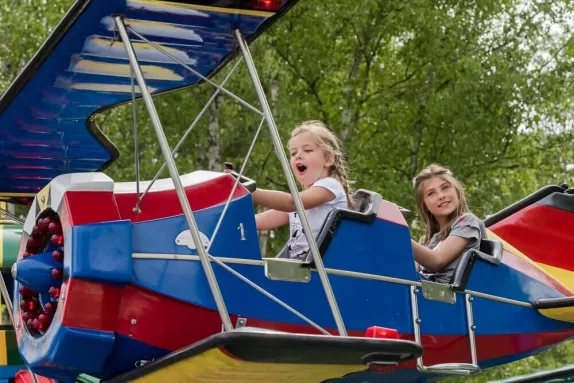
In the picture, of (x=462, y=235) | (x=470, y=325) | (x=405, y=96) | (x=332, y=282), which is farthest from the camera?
(x=405, y=96)

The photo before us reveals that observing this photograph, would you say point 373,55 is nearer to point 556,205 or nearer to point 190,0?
point 556,205

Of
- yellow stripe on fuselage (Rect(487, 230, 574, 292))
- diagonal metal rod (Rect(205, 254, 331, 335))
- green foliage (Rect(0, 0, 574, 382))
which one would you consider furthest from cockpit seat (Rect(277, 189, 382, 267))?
green foliage (Rect(0, 0, 574, 382))

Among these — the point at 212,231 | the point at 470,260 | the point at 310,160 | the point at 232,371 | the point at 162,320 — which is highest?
the point at 310,160

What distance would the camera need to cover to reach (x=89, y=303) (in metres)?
4.11

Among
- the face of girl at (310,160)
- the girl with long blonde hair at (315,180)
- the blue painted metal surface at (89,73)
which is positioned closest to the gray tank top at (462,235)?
the girl with long blonde hair at (315,180)

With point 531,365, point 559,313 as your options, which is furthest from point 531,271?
point 531,365

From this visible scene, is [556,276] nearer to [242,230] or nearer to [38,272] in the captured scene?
[242,230]

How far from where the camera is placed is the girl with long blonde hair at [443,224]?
18.8ft

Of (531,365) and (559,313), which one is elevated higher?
(531,365)

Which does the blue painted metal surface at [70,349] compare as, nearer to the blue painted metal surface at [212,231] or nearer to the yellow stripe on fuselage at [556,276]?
the blue painted metal surface at [212,231]

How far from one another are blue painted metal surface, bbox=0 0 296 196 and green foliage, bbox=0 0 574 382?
7.84 meters

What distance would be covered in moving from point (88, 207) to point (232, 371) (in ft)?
2.99

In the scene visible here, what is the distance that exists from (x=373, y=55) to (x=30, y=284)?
11070mm

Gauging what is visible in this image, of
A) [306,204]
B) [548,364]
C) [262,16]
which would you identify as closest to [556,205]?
[306,204]
